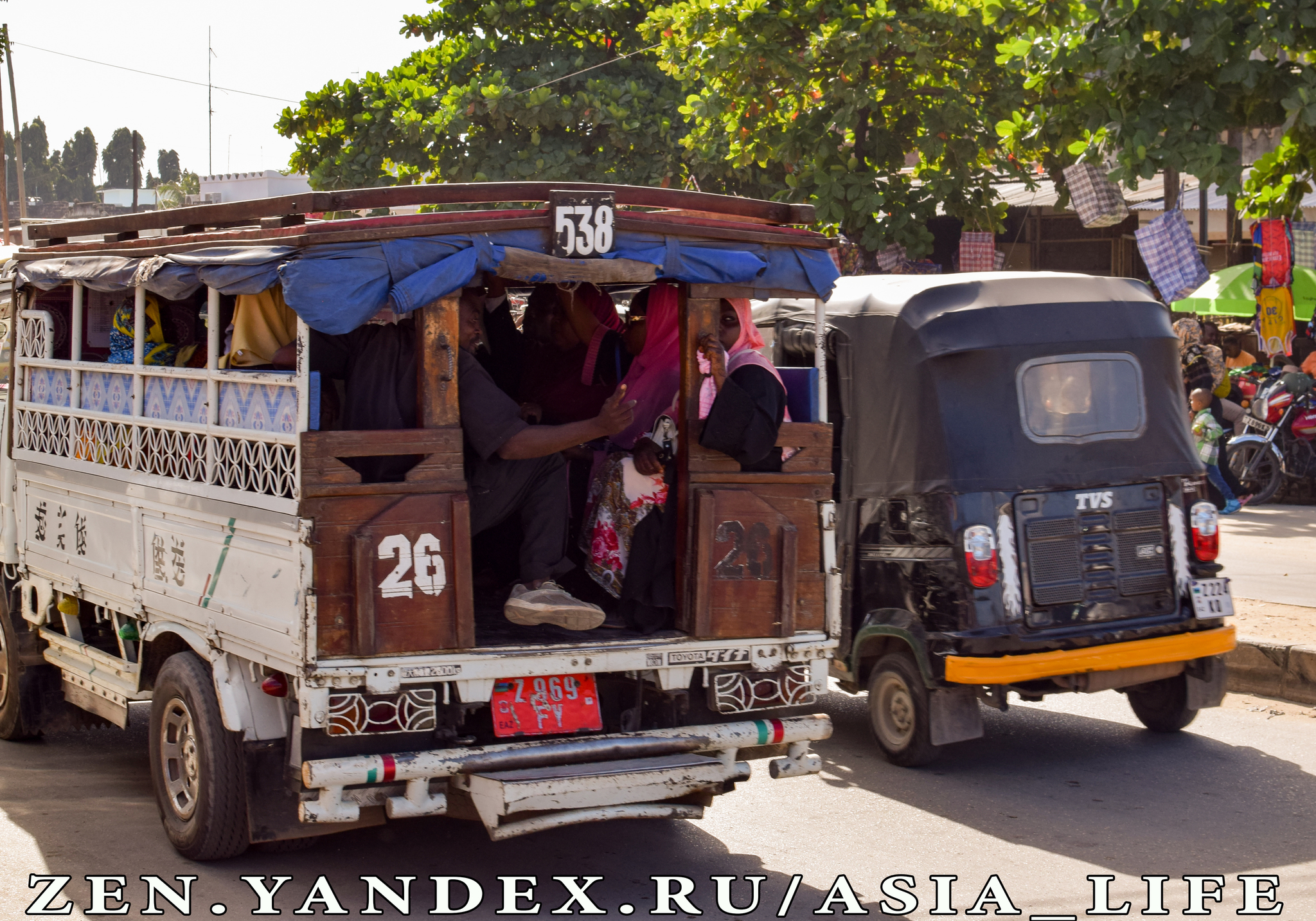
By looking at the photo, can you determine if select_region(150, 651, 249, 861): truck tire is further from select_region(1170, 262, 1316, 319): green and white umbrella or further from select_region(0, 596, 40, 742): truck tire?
select_region(1170, 262, 1316, 319): green and white umbrella

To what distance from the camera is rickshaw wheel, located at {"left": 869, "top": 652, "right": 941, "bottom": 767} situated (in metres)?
6.32

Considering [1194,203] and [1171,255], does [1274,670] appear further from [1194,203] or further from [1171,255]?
[1194,203]

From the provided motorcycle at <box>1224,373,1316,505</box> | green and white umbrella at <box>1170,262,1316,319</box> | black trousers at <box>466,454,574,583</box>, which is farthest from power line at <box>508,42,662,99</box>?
black trousers at <box>466,454,574,583</box>

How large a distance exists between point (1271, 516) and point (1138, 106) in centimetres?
503

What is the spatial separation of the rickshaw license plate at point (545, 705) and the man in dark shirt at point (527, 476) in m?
0.21

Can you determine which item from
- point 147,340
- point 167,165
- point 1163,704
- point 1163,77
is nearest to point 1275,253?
point 1163,77

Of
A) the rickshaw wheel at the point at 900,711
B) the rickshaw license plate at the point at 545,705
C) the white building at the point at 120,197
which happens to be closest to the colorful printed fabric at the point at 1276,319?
the rickshaw wheel at the point at 900,711

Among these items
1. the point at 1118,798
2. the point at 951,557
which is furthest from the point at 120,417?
the point at 1118,798

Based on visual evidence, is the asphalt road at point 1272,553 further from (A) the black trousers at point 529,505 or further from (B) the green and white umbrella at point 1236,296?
(A) the black trousers at point 529,505

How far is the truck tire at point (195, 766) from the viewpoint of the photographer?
192 inches

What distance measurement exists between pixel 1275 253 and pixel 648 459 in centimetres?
1139

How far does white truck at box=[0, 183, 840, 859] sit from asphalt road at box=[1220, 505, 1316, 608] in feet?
17.5

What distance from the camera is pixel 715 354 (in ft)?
16.6

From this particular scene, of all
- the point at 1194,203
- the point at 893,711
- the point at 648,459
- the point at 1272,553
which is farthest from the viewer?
the point at 1194,203
